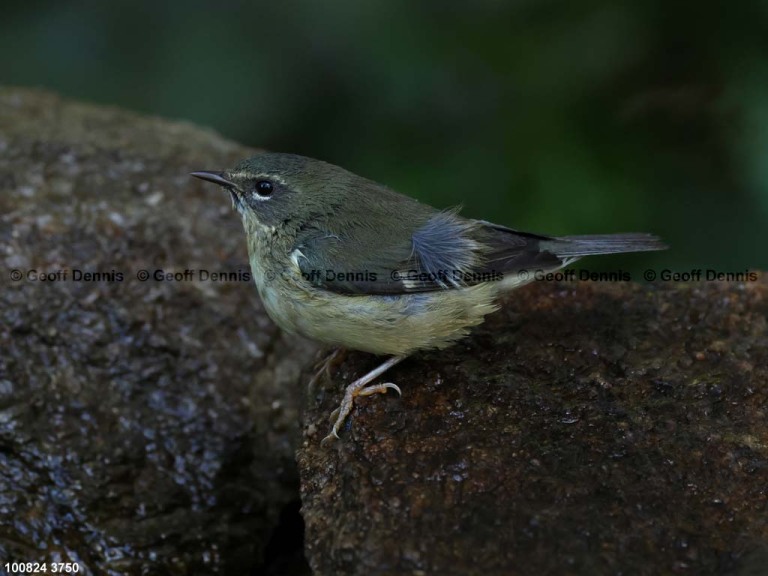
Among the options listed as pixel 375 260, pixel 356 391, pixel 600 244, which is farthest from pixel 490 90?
pixel 356 391

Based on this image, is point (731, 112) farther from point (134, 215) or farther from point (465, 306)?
point (134, 215)

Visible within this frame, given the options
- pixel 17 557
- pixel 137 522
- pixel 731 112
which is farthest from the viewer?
pixel 731 112

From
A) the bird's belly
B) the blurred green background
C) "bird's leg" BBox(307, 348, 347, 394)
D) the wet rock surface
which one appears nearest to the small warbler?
the bird's belly

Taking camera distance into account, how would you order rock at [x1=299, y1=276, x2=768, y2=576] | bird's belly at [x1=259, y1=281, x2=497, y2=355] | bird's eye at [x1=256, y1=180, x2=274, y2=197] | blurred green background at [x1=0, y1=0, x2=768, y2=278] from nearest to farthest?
rock at [x1=299, y1=276, x2=768, y2=576] → bird's belly at [x1=259, y1=281, x2=497, y2=355] → bird's eye at [x1=256, y1=180, x2=274, y2=197] → blurred green background at [x1=0, y1=0, x2=768, y2=278]

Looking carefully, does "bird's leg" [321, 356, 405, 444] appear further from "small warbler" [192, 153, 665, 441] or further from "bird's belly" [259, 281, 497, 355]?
"bird's belly" [259, 281, 497, 355]

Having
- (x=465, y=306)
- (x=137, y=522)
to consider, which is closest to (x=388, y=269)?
(x=465, y=306)
